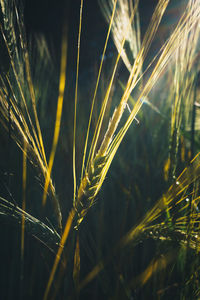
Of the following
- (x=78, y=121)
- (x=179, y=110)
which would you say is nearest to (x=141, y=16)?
(x=78, y=121)

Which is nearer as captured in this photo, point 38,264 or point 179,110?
point 179,110

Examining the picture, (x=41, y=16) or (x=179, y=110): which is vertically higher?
(x=41, y=16)

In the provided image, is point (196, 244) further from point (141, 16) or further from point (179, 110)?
point (141, 16)

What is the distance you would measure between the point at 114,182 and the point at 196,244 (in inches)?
18.3

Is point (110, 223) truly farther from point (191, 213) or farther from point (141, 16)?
point (141, 16)

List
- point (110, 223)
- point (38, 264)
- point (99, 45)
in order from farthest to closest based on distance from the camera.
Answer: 1. point (99, 45)
2. point (110, 223)
3. point (38, 264)

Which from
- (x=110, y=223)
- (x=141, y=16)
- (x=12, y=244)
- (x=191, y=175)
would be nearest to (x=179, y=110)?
(x=191, y=175)

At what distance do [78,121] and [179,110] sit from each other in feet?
1.52

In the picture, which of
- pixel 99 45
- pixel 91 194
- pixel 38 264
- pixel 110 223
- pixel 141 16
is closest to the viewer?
pixel 91 194

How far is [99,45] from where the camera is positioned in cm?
139

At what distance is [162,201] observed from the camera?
34cm

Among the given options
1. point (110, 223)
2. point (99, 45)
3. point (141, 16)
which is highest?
point (141, 16)

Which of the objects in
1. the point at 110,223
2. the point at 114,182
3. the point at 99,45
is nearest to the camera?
the point at 110,223

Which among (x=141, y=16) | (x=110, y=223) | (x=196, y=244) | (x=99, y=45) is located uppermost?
(x=141, y=16)
